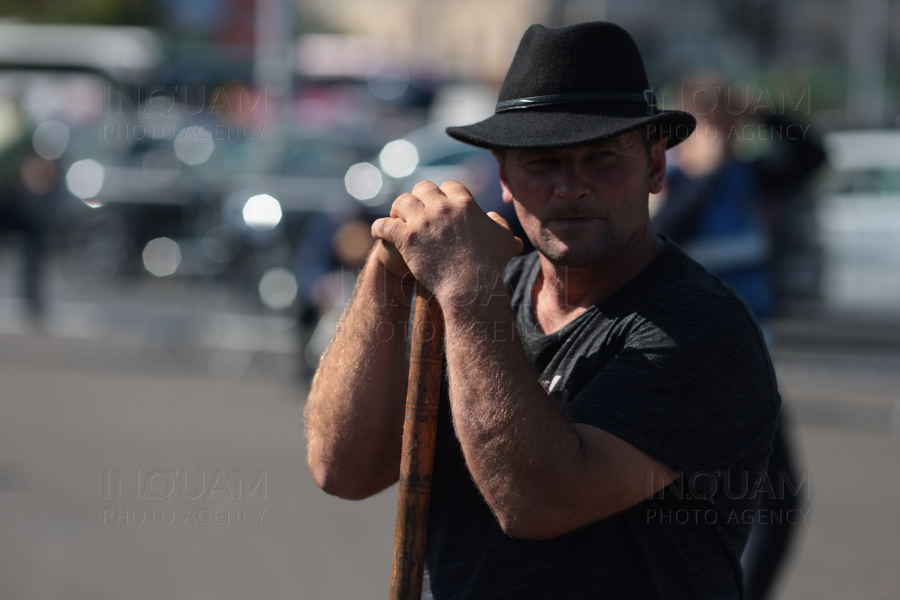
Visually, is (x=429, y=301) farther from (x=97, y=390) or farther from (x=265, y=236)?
(x=265, y=236)

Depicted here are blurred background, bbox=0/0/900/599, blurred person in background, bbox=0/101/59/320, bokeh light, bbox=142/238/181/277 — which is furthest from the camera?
bokeh light, bbox=142/238/181/277

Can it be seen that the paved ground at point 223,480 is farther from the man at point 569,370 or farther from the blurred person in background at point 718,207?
the man at point 569,370

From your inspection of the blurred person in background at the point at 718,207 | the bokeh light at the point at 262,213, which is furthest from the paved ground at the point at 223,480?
the bokeh light at the point at 262,213

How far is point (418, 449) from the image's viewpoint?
5.88ft

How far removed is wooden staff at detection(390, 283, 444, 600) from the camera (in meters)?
1.78

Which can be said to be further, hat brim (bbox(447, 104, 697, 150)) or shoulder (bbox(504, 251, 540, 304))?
shoulder (bbox(504, 251, 540, 304))

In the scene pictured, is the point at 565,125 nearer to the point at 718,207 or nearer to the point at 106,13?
the point at 718,207

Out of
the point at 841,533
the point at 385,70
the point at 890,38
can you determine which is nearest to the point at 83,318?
the point at 841,533

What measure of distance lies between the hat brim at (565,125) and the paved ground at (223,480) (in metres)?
2.95

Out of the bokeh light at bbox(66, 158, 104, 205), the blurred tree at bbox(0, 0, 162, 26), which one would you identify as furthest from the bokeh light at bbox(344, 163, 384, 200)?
the blurred tree at bbox(0, 0, 162, 26)

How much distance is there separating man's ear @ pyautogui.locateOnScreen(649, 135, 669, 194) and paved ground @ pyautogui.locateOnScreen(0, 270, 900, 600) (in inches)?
114

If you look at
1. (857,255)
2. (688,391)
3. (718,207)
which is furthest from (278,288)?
(688,391)

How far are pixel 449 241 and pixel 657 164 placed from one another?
1.84 ft

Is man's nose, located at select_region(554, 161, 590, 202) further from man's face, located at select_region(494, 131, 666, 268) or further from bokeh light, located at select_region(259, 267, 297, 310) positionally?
bokeh light, located at select_region(259, 267, 297, 310)
